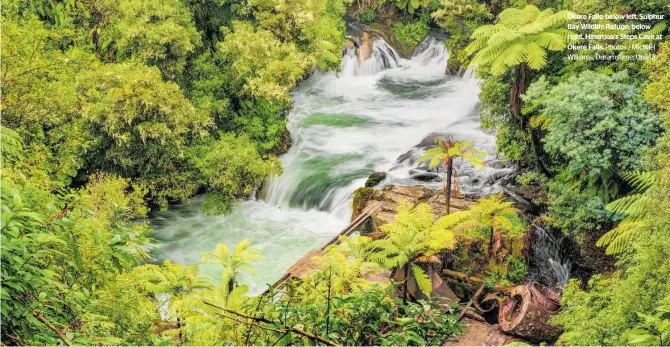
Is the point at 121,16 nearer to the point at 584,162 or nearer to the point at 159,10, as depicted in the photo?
the point at 159,10

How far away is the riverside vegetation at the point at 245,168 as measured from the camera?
12.6ft

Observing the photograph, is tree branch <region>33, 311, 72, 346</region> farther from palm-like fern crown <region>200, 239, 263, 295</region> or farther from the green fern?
the green fern

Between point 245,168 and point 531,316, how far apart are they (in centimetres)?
902

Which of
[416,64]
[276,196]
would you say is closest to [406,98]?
[416,64]

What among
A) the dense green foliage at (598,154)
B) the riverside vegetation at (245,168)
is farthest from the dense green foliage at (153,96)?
the dense green foliage at (598,154)

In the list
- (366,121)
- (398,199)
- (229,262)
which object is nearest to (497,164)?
(398,199)

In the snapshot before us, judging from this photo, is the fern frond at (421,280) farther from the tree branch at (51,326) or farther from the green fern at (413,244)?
the tree branch at (51,326)

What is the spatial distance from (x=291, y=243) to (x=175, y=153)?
393 cm

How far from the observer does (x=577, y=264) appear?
1084 centimetres

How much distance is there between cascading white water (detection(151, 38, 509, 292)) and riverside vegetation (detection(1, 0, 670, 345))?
36.8 inches

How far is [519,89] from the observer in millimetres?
12422

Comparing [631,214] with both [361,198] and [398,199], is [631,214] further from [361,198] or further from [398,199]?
[361,198]

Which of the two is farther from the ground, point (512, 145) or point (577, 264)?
point (512, 145)

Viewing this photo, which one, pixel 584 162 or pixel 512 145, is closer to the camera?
pixel 584 162
